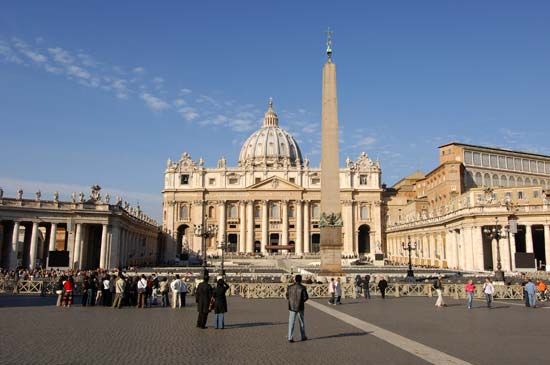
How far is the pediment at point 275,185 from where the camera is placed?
9331 centimetres

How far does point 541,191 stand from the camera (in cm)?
5775

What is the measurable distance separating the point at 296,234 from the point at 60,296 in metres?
75.2

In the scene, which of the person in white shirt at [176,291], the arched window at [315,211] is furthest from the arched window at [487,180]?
the person in white shirt at [176,291]

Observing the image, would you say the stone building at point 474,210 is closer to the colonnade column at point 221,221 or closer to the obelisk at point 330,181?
the obelisk at point 330,181

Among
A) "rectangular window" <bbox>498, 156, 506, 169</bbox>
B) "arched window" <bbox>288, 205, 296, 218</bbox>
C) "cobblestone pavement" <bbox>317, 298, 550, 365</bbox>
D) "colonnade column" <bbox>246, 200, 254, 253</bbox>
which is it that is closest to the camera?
"cobblestone pavement" <bbox>317, 298, 550, 365</bbox>

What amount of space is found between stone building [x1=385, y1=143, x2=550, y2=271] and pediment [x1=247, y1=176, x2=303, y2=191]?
1906cm

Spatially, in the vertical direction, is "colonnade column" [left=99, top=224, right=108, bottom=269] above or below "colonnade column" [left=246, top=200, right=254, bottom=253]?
below

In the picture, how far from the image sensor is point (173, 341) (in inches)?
432

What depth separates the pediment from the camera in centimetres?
9331

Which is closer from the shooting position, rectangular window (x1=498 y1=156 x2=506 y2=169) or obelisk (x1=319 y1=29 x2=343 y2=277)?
obelisk (x1=319 y1=29 x2=343 y2=277)

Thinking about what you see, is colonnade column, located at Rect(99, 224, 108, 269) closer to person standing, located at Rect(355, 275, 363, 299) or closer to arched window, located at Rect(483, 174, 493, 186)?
person standing, located at Rect(355, 275, 363, 299)

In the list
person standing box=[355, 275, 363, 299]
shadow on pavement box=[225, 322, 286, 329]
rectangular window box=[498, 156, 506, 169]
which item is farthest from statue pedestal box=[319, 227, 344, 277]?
rectangular window box=[498, 156, 506, 169]

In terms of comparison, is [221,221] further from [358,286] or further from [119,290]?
[119,290]

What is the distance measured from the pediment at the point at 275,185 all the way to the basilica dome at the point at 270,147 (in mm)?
27359
